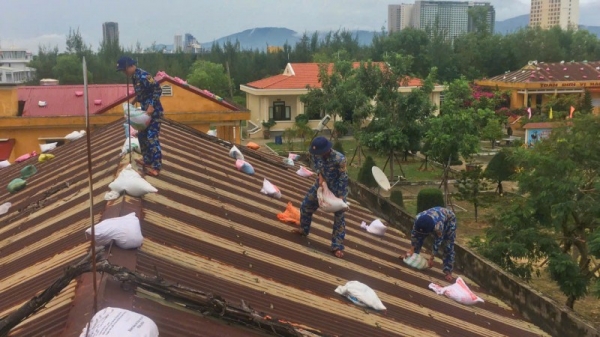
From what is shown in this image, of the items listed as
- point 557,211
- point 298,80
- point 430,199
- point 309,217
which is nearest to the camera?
point 309,217

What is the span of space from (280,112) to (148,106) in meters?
42.6

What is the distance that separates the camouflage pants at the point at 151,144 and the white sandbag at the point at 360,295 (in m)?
3.54

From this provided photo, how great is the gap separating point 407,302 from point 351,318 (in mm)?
1337

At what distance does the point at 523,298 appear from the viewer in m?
8.55

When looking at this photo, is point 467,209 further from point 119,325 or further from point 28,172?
point 119,325

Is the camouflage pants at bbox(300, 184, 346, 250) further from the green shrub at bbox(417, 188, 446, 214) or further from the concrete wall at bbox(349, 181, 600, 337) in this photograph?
the green shrub at bbox(417, 188, 446, 214)

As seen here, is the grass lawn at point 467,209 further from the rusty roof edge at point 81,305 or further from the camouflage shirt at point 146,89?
the rusty roof edge at point 81,305

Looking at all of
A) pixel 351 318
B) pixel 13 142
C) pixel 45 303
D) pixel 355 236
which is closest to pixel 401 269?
pixel 355 236

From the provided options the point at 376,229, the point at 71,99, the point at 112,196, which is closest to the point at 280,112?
the point at 71,99

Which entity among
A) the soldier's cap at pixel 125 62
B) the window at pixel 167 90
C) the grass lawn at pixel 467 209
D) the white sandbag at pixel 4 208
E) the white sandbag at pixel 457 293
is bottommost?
the grass lawn at pixel 467 209

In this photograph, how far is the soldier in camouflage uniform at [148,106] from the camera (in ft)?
25.3

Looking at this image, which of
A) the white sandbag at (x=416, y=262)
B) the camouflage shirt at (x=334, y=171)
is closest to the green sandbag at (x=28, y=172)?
the camouflage shirt at (x=334, y=171)

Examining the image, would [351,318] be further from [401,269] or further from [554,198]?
[554,198]

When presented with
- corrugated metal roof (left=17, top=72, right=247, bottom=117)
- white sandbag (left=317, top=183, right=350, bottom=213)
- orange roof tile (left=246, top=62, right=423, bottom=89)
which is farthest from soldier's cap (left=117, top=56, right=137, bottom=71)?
orange roof tile (left=246, top=62, right=423, bottom=89)
